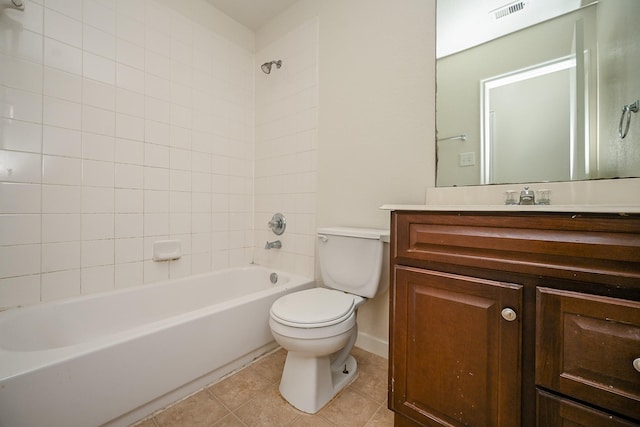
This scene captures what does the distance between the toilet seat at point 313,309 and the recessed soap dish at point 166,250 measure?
95 cm

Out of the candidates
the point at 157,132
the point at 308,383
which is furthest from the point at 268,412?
the point at 157,132

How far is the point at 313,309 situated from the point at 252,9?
2.19 m

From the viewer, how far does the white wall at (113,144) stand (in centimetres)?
120

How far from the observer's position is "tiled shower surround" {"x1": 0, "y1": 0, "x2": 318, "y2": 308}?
121 centimetres

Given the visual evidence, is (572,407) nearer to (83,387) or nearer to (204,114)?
(83,387)

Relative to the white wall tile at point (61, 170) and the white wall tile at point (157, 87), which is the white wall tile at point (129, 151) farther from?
the white wall tile at point (157, 87)

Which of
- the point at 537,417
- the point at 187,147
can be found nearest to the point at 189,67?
the point at 187,147

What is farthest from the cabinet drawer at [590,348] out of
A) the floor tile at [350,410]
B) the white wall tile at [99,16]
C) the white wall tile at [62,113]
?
the white wall tile at [99,16]

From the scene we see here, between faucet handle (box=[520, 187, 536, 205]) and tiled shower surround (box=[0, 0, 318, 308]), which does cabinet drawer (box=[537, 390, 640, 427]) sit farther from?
tiled shower surround (box=[0, 0, 318, 308])

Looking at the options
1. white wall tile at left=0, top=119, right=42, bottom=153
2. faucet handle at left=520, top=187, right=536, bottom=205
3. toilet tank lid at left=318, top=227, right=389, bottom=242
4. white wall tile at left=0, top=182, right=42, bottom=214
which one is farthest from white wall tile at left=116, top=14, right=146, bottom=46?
faucet handle at left=520, top=187, right=536, bottom=205

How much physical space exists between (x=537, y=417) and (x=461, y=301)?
12.3 inches

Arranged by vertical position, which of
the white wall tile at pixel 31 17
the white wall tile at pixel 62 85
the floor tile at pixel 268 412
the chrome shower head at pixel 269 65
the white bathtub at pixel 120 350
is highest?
the chrome shower head at pixel 269 65

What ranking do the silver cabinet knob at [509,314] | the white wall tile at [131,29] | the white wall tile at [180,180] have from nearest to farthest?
the silver cabinet knob at [509,314] → the white wall tile at [131,29] → the white wall tile at [180,180]

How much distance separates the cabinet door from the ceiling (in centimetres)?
211
